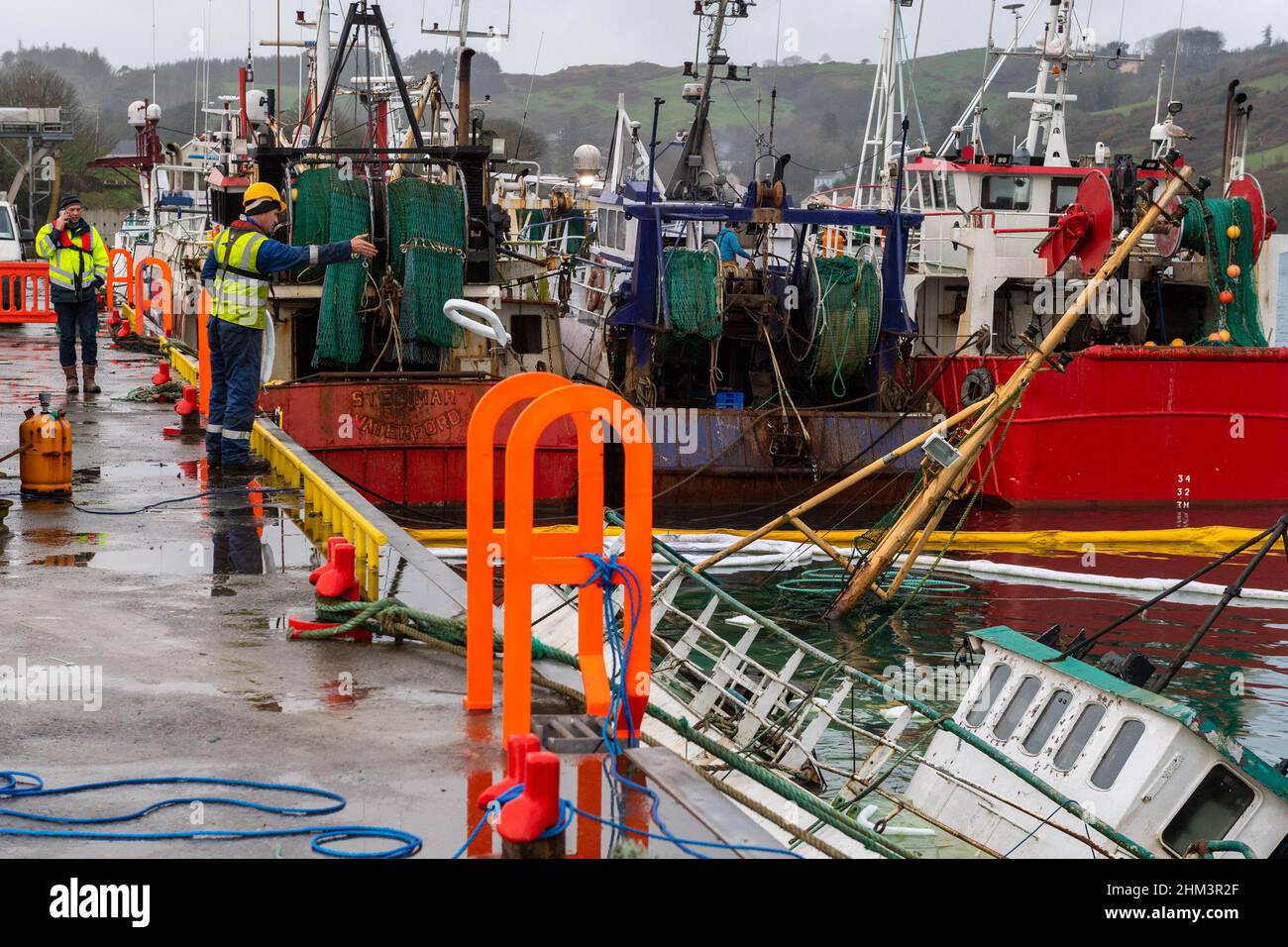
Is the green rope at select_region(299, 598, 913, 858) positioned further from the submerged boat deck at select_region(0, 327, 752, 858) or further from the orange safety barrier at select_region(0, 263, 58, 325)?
the orange safety barrier at select_region(0, 263, 58, 325)

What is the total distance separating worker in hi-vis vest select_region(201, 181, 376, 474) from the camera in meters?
10.4

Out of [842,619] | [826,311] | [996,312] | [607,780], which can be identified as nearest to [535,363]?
[826,311]

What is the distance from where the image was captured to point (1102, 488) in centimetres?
2022

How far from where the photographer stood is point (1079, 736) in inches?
331

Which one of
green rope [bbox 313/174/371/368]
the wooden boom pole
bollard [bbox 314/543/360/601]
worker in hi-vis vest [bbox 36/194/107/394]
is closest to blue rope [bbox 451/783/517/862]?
bollard [bbox 314/543/360/601]

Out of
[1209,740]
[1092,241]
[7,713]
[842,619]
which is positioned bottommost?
[842,619]

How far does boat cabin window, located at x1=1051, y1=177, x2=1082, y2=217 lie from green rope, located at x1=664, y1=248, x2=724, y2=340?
24.9 ft

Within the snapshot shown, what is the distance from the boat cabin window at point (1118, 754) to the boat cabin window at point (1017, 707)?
30.5 inches

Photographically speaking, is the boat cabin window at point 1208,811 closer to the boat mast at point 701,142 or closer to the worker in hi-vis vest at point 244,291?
the worker in hi-vis vest at point 244,291

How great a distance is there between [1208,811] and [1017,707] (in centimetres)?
138

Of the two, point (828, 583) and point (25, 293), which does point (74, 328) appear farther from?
point (25, 293)

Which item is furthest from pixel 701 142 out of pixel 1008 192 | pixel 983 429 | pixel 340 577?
pixel 340 577
